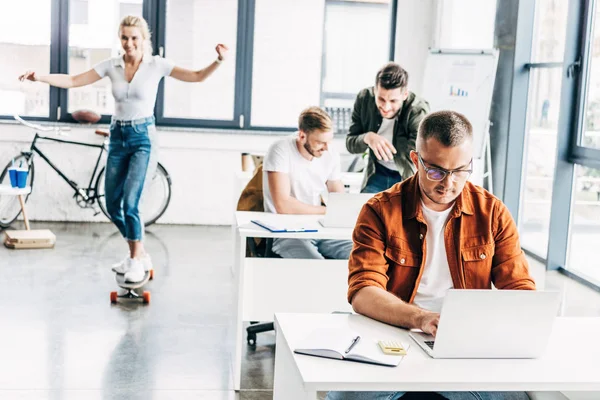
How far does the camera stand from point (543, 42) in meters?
6.55

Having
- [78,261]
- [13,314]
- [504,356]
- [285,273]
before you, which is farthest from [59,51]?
[504,356]

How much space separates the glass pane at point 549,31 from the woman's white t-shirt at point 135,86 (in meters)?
3.01

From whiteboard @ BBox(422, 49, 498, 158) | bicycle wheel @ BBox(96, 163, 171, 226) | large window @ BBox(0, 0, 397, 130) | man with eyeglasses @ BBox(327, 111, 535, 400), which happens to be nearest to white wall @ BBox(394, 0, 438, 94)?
large window @ BBox(0, 0, 397, 130)

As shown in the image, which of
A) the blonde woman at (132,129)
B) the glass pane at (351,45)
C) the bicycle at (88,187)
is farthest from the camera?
the glass pane at (351,45)

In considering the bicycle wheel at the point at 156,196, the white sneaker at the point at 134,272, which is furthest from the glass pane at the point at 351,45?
the white sneaker at the point at 134,272

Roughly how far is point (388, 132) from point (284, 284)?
45.8 inches

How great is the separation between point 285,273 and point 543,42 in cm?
373

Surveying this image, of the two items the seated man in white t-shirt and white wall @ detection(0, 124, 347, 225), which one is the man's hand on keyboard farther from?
white wall @ detection(0, 124, 347, 225)

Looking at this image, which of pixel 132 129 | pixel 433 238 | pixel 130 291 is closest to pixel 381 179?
pixel 132 129

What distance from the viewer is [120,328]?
14.6ft

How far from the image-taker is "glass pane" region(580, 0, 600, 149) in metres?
5.70

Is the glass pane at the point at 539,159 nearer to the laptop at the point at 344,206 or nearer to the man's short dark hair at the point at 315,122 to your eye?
the man's short dark hair at the point at 315,122

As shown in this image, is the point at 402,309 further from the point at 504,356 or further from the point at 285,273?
the point at 285,273

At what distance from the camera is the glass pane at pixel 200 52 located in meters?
7.98
